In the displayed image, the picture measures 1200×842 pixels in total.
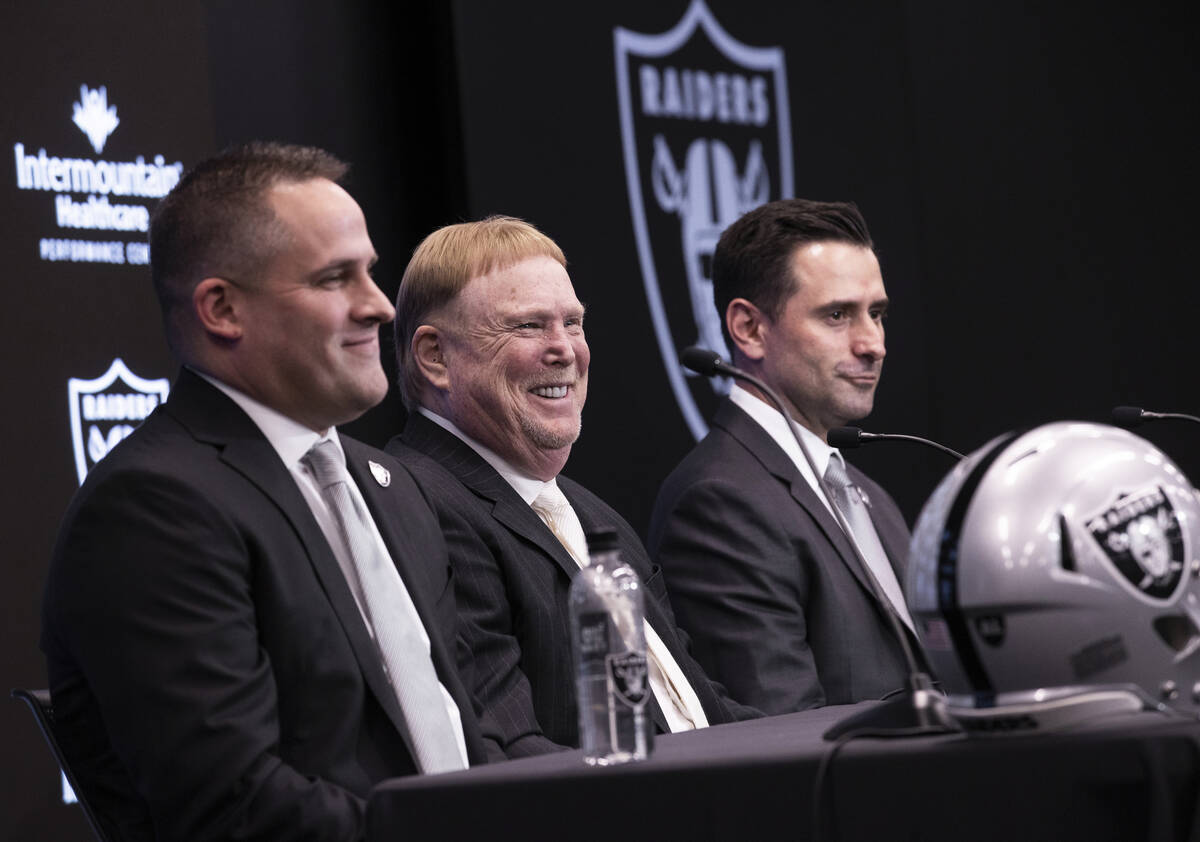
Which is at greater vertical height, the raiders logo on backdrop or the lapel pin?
the raiders logo on backdrop

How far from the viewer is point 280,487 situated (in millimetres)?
2432

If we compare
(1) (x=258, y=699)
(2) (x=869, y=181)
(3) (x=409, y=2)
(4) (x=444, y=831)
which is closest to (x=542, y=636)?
(1) (x=258, y=699)

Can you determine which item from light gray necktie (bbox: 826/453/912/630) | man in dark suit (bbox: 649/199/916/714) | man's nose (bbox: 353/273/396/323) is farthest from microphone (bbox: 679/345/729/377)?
light gray necktie (bbox: 826/453/912/630)

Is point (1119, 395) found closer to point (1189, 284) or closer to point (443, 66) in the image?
point (1189, 284)

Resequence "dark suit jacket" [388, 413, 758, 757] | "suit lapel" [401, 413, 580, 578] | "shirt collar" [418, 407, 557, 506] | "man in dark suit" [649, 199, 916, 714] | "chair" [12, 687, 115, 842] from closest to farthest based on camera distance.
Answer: "chair" [12, 687, 115, 842]
"dark suit jacket" [388, 413, 758, 757]
"suit lapel" [401, 413, 580, 578]
"shirt collar" [418, 407, 557, 506]
"man in dark suit" [649, 199, 916, 714]

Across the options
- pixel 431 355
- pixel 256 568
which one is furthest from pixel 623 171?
pixel 256 568

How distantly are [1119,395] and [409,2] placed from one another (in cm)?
416

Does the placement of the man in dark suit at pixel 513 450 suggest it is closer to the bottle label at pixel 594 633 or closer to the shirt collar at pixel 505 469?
the shirt collar at pixel 505 469

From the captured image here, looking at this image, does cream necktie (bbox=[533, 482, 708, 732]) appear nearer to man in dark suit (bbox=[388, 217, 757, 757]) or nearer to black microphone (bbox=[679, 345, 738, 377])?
man in dark suit (bbox=[388, 217, 757, 757])

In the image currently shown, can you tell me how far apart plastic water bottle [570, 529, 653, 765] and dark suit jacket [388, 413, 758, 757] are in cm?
72

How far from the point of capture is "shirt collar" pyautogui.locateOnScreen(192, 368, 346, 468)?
8.27ft

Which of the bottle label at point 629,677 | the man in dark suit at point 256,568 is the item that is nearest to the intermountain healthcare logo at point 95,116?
the man in dark suit at point 256,568

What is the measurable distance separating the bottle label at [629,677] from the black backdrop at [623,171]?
6.38ft

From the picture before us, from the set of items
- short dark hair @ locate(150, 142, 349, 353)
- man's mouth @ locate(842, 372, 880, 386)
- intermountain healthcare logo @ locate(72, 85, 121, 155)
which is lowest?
man's mouth @ locate(842, 372, 880, 386)
